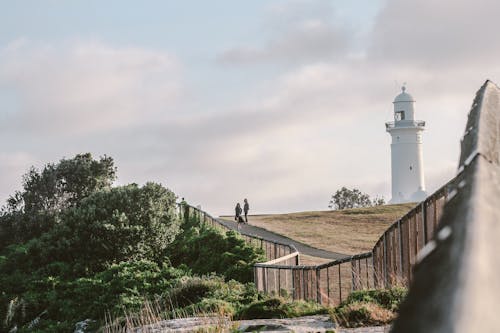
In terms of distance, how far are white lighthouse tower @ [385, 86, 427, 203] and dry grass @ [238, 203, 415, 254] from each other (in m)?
12.4

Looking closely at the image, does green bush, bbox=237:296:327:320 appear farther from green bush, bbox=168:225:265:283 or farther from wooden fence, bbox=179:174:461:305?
green bush, bbox=168:225:265:283

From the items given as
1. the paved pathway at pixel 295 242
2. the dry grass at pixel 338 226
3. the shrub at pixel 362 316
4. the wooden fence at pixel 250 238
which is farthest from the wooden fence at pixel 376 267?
the dry grass at pixel 338 226

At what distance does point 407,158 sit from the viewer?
8362 cm

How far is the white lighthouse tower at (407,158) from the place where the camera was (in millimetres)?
83375

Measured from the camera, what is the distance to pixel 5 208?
5272 centimetres

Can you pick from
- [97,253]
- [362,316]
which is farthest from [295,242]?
[362,316]

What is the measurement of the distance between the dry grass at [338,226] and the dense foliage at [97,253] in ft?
30.1

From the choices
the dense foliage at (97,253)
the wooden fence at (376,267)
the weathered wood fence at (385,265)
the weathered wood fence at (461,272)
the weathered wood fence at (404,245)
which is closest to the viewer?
the weathered wood fence at (461,272)

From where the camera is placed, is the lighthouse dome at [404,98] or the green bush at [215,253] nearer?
the green bush at [215,253]

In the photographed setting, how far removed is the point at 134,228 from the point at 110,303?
985cm

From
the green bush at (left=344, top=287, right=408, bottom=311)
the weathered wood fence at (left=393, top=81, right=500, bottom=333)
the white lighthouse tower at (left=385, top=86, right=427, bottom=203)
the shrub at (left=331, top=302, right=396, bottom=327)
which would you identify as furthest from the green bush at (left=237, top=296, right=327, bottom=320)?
the white lighthouse tower at (left=385, top=86, right=427, bottom=203)

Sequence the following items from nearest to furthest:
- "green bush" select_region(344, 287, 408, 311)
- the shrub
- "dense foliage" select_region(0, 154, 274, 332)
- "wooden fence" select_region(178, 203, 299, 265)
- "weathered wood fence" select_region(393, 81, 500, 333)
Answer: "weathered wood fence" select_region(393, 81, 500, 333) → the shrub → "green bush" select_region(344, 287, 408, 311) → "dense foliage" select_region(0, 154, 274, 332) → "wooden fence" select_region(178, 203, 299, 265)

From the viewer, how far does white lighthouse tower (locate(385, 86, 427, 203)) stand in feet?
274

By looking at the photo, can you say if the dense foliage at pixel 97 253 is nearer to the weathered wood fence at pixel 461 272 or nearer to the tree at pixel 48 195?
the tree at pixel 48 195
